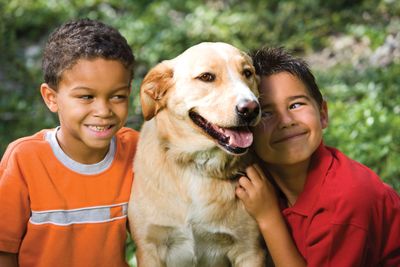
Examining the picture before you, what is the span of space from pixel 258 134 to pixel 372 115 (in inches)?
105

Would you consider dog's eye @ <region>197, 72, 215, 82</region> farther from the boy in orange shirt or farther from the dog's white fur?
the boy in orange shirt

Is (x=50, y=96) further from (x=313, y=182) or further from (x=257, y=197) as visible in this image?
(x=313, y=182)

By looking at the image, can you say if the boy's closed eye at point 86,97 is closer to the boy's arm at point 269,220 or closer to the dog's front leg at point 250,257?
the boy's arm at point 269,220

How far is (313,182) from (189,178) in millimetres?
583

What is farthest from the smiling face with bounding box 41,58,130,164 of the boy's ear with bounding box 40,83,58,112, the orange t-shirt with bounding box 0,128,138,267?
the orange t-shirt with bounding box 0,128,138,267

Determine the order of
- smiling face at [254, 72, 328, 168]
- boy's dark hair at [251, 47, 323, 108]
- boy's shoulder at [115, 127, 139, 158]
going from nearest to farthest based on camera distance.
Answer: smiling face at [254, 72, 328, 168]
boy's dark hair at [251, 47, 323, 108]
boy's shoulder at [115, 127, 139, 158]

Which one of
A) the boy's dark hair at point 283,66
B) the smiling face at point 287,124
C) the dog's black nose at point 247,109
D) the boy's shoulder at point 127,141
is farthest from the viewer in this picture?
the boy's shoulder at point 127,141

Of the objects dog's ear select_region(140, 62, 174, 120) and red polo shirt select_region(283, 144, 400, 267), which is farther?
dog's ear select_region(140, 62, 174, 120)

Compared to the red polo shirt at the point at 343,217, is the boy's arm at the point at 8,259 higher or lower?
lower

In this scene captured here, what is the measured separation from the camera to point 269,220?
2.56m

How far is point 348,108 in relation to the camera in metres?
5.27

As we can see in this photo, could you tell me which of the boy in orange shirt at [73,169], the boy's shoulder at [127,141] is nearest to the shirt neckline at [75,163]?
the boy in orange shirt at [73,169]

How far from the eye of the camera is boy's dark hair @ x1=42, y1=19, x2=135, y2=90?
8.34 feet

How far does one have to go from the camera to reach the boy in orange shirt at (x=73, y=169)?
8.25 feet
